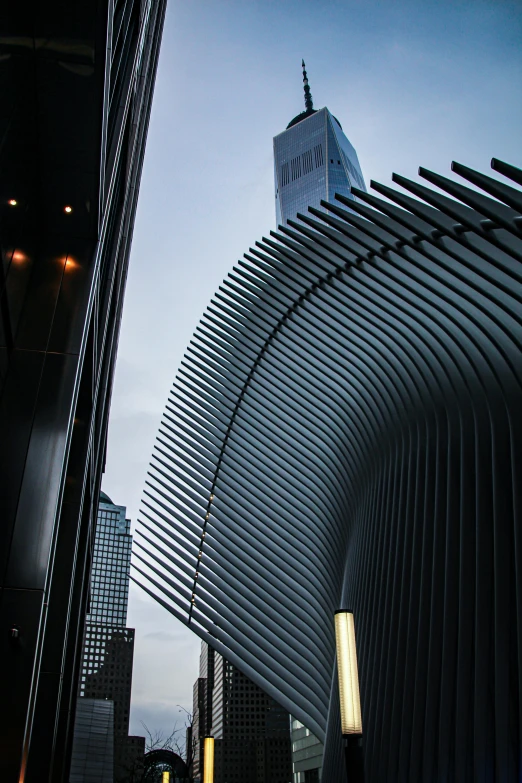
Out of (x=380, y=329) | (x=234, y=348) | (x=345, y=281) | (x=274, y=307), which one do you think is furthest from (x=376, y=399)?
(x=234, y=348)

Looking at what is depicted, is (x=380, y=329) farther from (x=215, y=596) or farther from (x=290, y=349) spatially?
(x=215, y=596)

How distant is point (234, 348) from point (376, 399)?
6.86 m

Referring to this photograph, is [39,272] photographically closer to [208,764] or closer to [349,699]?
[349,699]

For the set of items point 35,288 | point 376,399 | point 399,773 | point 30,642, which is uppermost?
point 376,399

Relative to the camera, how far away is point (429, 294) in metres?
13.9

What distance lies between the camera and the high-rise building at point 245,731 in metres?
66.9

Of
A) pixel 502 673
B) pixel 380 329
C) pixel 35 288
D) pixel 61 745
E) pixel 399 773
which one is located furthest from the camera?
pixel 380 329

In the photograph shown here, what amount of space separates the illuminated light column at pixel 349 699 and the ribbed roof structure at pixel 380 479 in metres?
5.34

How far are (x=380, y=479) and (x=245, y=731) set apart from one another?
63.1 m

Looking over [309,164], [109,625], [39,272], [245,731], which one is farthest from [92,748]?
[109,625]

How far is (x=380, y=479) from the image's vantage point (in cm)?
1595

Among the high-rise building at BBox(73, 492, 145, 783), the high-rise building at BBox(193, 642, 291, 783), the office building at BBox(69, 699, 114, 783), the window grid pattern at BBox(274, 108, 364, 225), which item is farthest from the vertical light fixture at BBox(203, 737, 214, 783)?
the window grid pattern at BBox(274, 108, 364, 225)

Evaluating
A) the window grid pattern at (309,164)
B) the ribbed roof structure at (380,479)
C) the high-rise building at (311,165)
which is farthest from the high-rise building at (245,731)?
the window grid pattern at (309,164)

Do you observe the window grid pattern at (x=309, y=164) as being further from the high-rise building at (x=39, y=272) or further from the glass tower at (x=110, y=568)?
the high-rise building at (x=39, y=272)
